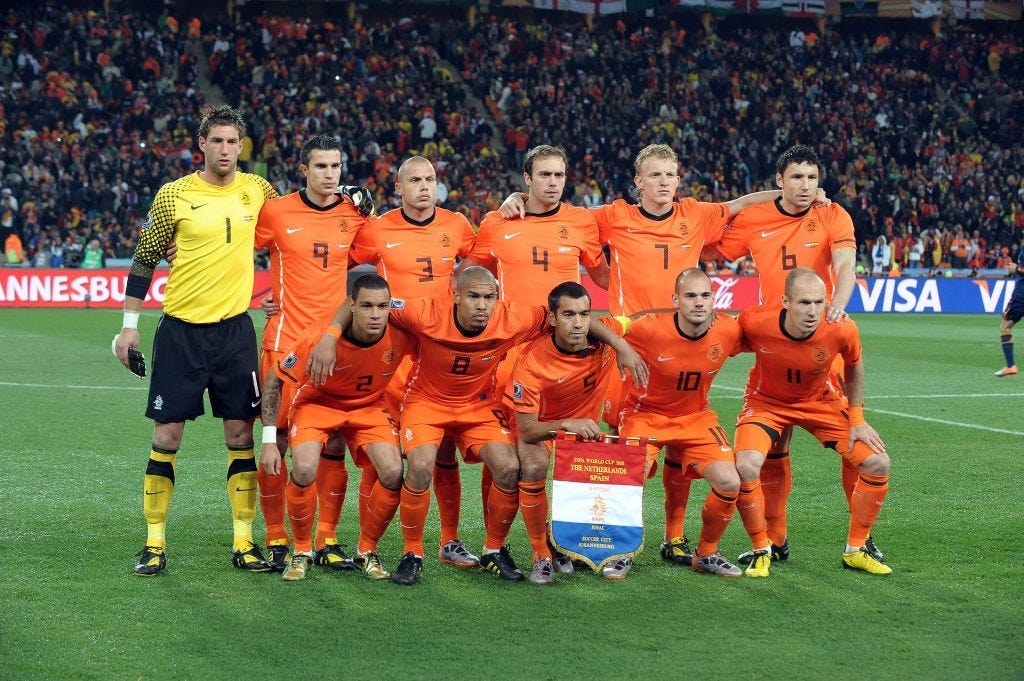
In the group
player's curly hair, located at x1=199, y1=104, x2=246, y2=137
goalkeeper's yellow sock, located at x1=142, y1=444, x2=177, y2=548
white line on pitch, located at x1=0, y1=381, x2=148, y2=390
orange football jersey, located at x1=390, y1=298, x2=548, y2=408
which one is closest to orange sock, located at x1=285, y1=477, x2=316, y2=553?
goalkeeper's yellow sock, located at x1=142, y1=444, x2=177, y2=548

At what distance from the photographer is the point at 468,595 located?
18.7ft

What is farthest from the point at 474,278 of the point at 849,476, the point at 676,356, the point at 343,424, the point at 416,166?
the point at 849,476

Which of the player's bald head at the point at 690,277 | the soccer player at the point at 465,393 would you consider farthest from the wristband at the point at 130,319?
the player's bald head at the point at 690,277

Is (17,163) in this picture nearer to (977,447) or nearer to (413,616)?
(977,447)

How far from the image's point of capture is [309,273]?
662 centimetres

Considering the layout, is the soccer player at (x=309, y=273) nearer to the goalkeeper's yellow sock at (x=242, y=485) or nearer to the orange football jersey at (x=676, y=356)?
the goalkeeper's yellow sock at (x=242, y=485)

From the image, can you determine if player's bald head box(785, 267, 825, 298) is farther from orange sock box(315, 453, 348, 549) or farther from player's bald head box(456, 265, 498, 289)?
orange sock box(315, 453, 348, 549)

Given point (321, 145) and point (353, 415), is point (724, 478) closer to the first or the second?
point (353, 415)

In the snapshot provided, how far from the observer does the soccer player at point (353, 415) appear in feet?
19.8

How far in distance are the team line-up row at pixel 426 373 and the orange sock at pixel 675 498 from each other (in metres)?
0.01

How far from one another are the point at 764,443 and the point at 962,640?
5.47ft

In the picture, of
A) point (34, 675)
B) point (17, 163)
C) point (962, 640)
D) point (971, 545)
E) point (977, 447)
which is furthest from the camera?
point (17, 163)

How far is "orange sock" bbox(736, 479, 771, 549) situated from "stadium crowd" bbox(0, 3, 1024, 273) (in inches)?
899

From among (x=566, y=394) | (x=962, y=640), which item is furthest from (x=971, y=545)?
(x=566, y=394)
